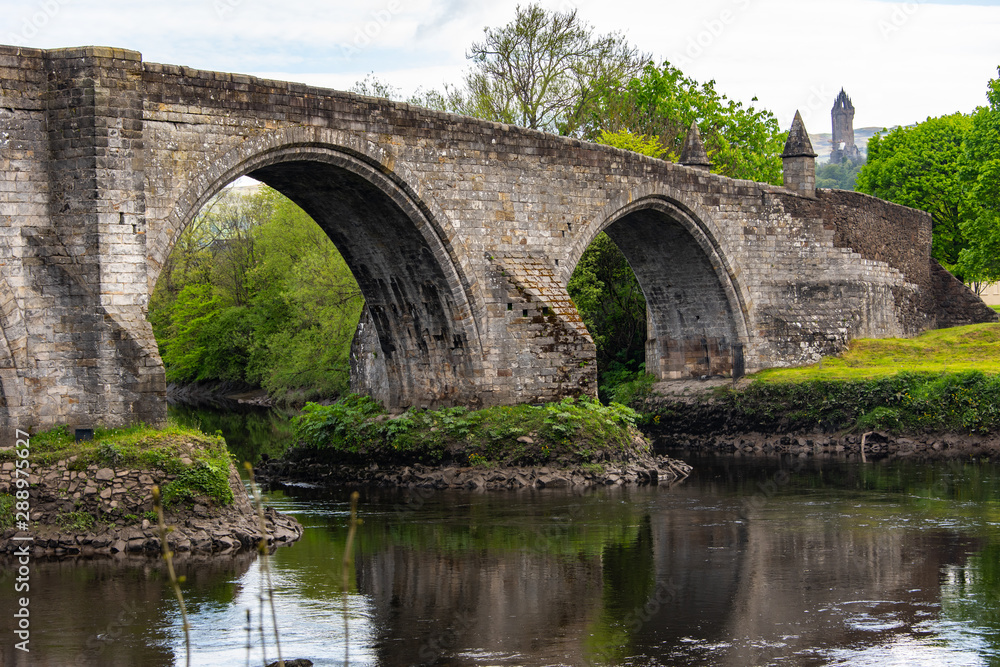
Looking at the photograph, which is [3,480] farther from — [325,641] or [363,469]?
[363,469]

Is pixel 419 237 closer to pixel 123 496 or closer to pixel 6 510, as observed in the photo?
pixel 123 496

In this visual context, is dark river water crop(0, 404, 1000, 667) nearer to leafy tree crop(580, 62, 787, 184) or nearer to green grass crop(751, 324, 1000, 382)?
green grass crop(751, 324, 1000, 382)

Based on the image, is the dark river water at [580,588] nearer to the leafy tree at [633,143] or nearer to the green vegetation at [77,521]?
the green vegetation at [77,521]

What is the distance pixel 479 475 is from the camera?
16.5 m

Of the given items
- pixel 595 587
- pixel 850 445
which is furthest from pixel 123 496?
pixel 850 445

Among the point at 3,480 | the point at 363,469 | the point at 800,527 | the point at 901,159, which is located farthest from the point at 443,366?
the point at 901,159

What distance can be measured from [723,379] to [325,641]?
1543 centimetres

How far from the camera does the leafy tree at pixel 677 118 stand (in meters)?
31.7

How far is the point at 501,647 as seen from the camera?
28.3 ft

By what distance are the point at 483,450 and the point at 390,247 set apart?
333 cm

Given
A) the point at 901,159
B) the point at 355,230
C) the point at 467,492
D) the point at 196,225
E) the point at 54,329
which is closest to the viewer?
the point at 54,329

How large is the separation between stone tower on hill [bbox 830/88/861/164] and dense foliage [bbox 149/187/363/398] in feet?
318

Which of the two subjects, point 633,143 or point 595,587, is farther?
point 633,143

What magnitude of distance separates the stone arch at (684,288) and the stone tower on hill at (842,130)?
106 m
